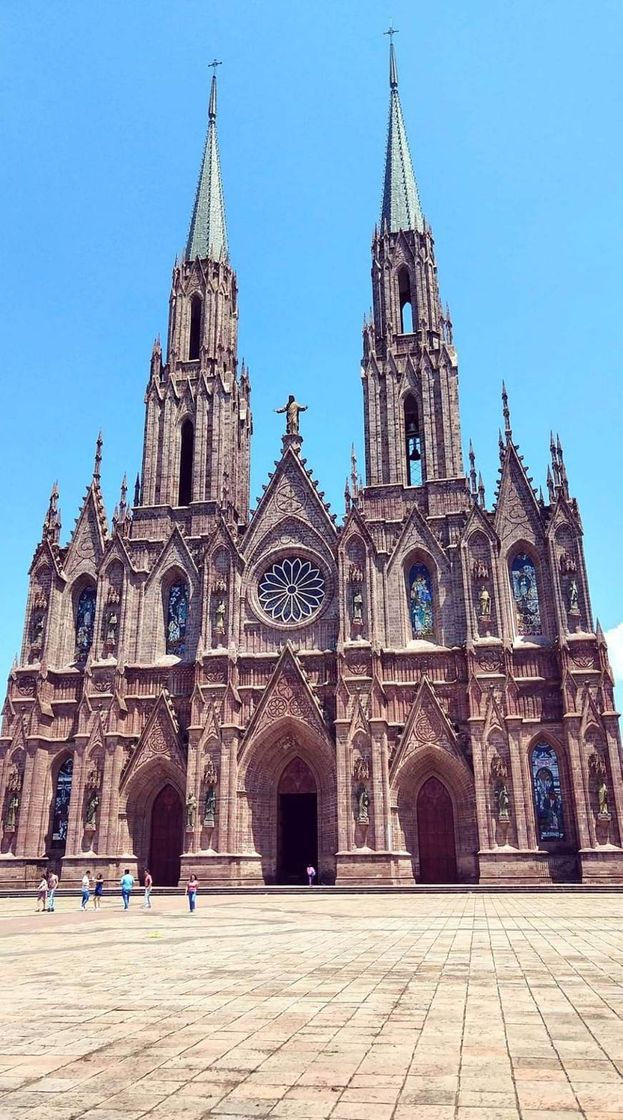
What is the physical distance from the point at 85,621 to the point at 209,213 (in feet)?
84.1

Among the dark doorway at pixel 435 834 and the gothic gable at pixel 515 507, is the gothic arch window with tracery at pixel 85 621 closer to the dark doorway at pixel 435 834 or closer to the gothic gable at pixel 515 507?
the dark doorway at pixel 435 834

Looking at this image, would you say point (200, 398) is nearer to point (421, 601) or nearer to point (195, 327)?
point (195, 327)

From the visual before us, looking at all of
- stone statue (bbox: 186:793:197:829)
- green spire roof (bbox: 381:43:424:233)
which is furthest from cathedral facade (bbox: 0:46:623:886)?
green spire roof (bbox: 381:43:424:233)

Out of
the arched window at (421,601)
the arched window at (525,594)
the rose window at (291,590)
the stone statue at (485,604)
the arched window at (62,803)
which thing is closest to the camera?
the stone statue at (485,604)

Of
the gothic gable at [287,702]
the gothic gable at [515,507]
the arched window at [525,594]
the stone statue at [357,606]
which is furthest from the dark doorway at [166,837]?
the gothic gable at [515,507]

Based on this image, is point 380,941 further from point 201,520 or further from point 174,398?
point 174,398

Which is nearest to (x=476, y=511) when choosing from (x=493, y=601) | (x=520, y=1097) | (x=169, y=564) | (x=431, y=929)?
(x=493, y=601)

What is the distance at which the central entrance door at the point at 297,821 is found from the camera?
1432 inches

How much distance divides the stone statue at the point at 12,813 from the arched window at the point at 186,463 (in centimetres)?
1595

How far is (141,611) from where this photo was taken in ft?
131

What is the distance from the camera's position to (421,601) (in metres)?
37.9

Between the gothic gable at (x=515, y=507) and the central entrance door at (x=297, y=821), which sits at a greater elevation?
the gothic gable at (x=515, y=507)

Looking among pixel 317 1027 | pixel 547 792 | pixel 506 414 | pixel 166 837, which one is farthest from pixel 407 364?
pixel 317 1027

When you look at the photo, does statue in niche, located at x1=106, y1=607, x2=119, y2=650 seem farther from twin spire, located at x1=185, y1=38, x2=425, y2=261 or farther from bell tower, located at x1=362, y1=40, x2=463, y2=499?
twin spire, located at x1=185, y1=38, x2=425, y2=261
